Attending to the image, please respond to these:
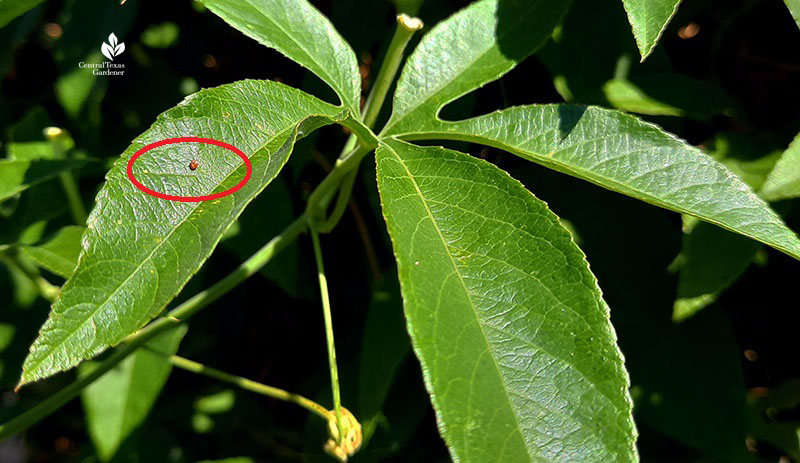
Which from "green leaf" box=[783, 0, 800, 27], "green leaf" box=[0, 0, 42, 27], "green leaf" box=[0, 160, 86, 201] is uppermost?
"green leaf" box=[783, 0, 800, 27]

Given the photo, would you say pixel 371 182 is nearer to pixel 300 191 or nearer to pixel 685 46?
pixel 300 191

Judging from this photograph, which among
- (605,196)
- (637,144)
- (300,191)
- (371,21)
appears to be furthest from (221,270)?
(637,144)

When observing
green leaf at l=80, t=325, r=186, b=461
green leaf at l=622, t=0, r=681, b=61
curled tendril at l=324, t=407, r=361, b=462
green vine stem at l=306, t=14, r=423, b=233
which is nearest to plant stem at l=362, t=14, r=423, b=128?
green vine stem at l=306, t=14, r=423, b=233

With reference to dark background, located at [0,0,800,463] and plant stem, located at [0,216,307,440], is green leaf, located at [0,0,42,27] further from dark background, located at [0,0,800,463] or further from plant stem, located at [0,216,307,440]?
plant stem, located at [0,216,307,440]

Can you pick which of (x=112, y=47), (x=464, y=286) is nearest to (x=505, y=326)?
(x=464, y=286)

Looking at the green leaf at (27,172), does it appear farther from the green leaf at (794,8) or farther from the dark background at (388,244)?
the green leaf at (794,8)

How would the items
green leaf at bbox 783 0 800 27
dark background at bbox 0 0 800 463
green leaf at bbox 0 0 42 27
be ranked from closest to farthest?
green leaf at bbox 783 0 800 27 < green leaf at bbox 0 0 42 27 < dark background at bbox 0 0 800 463
